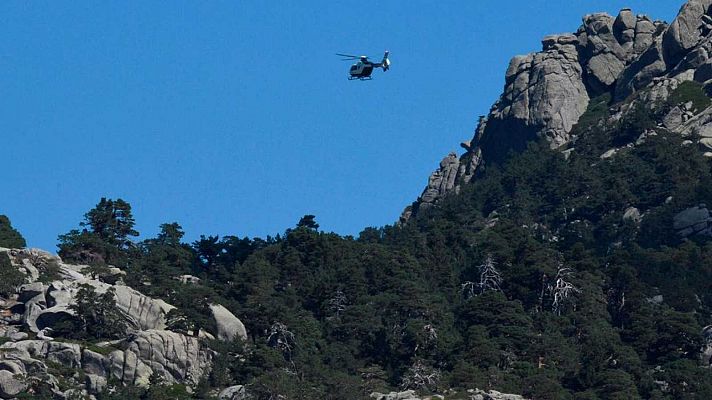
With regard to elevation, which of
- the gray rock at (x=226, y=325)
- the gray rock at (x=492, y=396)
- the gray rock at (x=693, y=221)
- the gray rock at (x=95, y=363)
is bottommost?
the gray rock at (x=492, y=396)

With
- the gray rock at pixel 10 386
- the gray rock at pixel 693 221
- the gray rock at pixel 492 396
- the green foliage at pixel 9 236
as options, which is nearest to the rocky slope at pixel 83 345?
the gray rock at pixel 10 386

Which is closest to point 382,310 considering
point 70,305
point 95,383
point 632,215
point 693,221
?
point 70,305

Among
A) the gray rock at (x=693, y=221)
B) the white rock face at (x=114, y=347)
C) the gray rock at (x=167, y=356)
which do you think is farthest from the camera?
the gray rock at (x=693, y=221)

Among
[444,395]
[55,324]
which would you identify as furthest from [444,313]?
[55,324]

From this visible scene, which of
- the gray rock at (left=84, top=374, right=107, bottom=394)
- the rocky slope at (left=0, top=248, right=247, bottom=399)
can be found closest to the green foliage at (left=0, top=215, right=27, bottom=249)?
the rocky slope at (left=0, top=248, right=247, bottom=399)

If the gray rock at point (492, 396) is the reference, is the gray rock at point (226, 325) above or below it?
above

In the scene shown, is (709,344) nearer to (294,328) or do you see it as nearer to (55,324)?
(294,328)

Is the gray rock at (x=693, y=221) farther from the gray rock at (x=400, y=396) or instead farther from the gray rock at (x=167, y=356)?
the gray rock at (x=167, y=356)
